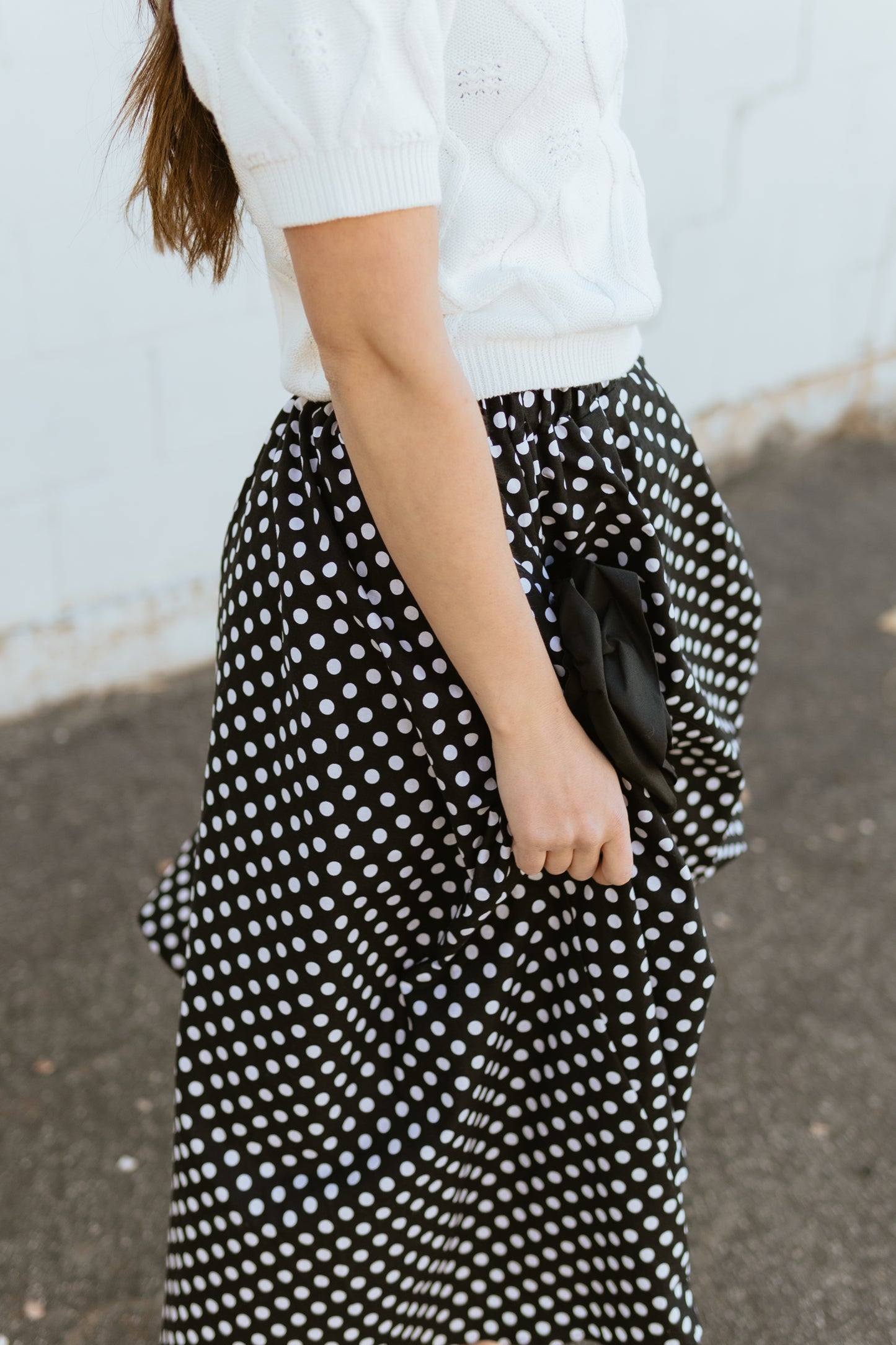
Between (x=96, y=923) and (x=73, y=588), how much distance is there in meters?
0.76

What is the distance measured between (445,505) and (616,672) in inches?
8.4

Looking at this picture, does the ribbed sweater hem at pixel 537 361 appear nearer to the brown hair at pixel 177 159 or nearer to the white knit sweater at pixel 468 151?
the white knit sweater at pixel 468 151

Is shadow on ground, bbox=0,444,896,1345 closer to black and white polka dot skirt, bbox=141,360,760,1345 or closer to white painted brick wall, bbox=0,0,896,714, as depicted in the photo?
white painted brick wall, bbox=0,0,896,714

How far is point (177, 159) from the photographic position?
95cm

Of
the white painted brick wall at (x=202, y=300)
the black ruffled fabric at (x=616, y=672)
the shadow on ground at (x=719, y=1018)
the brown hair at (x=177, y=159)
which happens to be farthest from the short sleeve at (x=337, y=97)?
the shadow on ground at (x=719, y=1018)

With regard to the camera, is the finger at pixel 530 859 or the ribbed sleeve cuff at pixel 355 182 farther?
the finger at pixel 530 859

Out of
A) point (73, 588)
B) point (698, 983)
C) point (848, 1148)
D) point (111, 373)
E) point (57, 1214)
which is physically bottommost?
point (848, 1148)

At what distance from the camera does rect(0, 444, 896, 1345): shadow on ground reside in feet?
4.90

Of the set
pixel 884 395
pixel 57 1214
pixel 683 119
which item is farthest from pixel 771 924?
pixel 884 395

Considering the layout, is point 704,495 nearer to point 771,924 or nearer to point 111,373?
point 771,924

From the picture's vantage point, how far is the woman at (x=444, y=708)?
0.77 metres

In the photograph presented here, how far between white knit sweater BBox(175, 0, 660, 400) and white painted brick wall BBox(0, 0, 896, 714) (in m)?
0.64

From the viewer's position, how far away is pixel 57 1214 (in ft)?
5.12

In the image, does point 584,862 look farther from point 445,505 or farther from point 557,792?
point 445,505
